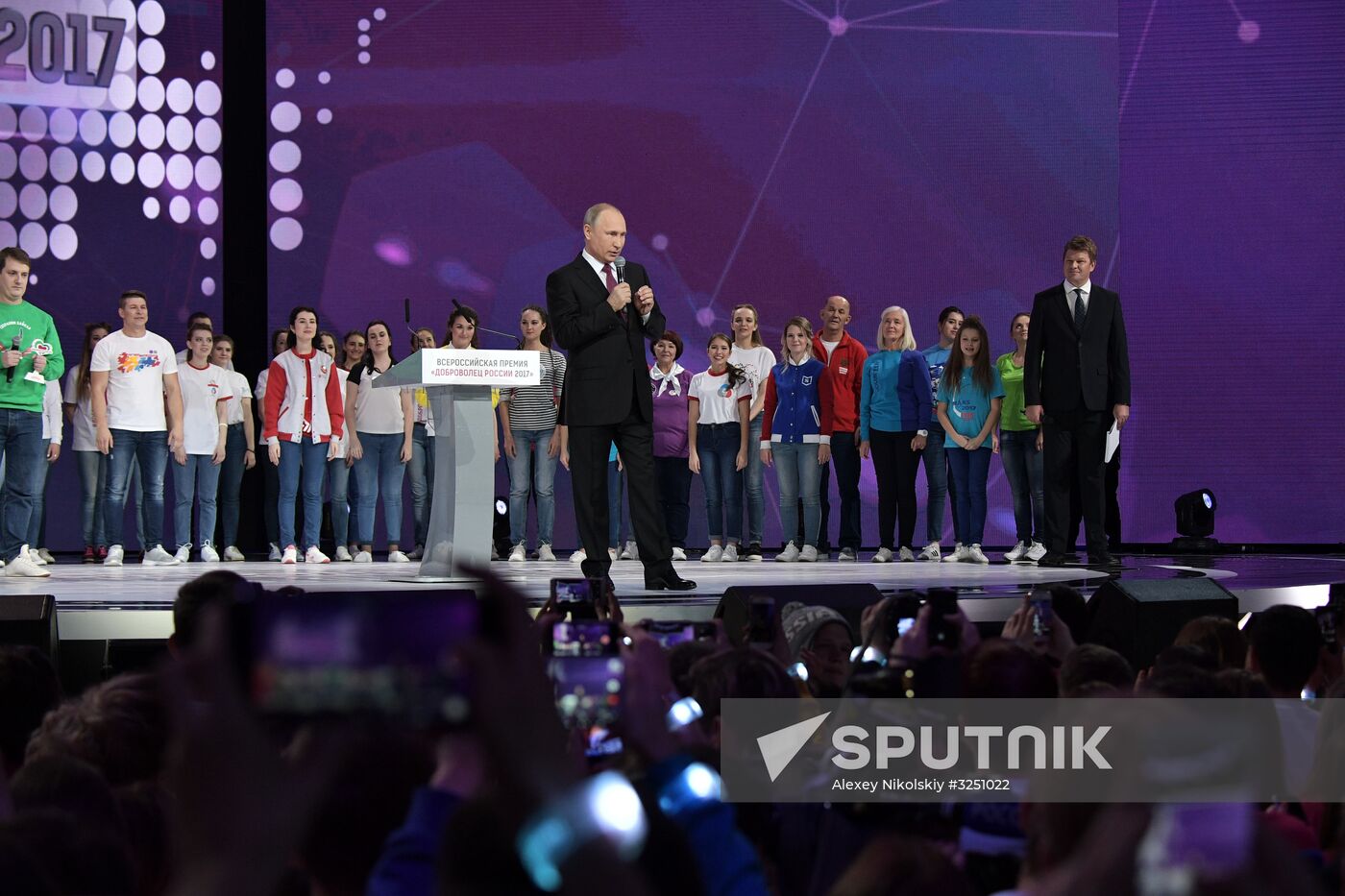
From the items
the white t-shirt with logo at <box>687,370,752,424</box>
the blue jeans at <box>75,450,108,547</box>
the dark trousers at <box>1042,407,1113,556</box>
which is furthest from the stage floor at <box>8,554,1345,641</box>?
the white t-shirt with logo at <box>687,370,752,424</box>

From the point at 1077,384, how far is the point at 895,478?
1679mm

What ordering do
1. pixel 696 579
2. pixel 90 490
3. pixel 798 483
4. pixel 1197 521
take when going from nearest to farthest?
pixel 696 579 < pixel 90 490 < pixel 798 483 < pixel 1197 521

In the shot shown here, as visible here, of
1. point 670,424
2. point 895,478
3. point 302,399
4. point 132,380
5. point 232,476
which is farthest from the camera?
point 232,476

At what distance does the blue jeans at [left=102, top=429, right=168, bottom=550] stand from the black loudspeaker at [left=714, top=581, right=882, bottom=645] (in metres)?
4.62

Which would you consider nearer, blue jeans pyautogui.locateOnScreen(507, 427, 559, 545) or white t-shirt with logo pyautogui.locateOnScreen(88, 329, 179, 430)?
white t-shirt with logo pyautogui.locateOnScreen(88, 329, 179, 430)

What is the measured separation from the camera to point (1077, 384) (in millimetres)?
6941

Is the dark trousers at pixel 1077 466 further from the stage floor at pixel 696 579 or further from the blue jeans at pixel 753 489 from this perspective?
the blue jeans at pixel 753 489

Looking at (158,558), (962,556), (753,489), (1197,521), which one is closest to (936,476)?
(962,556)

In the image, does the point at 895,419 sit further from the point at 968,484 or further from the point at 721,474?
the point at 721,474

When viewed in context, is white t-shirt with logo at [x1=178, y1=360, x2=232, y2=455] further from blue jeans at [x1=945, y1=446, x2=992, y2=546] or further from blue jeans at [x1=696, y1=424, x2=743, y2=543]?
blue jeans at [x1=945, y1=446, x2=992, y2=546]

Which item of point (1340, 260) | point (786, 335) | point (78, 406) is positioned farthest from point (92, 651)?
point (1340, 260)

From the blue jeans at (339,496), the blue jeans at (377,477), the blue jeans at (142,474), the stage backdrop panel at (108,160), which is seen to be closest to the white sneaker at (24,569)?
the blue jeans at (142,474)

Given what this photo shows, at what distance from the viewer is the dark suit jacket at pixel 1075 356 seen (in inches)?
Answer: 274

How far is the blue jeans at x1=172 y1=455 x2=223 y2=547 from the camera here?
26.6 ft
